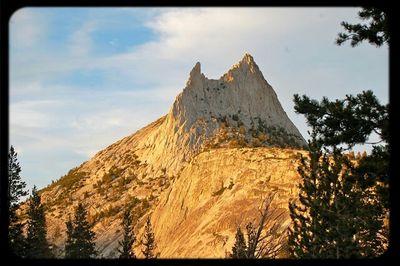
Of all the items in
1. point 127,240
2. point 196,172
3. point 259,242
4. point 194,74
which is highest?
point 194,74

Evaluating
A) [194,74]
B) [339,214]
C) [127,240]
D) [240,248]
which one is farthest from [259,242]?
[194,74]

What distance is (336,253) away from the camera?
22.3m

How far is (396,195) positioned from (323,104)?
1149 cm

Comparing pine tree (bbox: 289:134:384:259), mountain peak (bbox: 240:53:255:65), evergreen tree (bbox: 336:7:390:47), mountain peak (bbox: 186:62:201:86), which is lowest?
pine tree (bbox: 289:134:384:259)

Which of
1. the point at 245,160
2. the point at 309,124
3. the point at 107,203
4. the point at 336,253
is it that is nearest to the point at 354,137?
the point at 309,124

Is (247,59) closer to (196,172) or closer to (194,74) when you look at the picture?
(194,74)

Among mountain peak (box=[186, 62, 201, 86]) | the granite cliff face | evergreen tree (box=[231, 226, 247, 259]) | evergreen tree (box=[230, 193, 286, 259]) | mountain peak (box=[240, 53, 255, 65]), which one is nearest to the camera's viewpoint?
evergreen tree (box=[230, 193, 286, 259])

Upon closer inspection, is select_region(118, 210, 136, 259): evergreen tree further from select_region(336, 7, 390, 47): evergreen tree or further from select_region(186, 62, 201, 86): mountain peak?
select_region(186, 62, 201, 86): mountain peak

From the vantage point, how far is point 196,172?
7494 centimetres

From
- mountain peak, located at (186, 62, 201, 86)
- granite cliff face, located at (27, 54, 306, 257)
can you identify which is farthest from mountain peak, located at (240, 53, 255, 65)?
mountain peak, located at (186, 62, 201, 86)

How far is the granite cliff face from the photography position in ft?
215

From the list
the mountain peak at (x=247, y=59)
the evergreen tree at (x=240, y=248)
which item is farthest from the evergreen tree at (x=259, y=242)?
the mountain peak at (x=247, y=59)
